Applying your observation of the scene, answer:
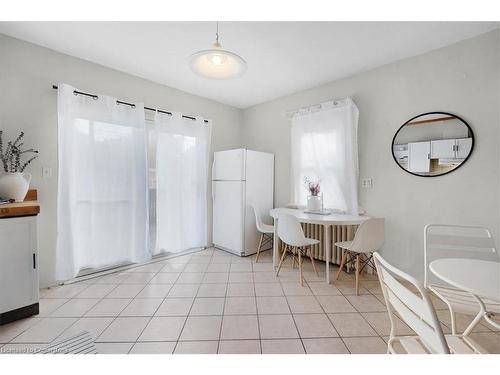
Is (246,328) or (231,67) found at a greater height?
(231,67)

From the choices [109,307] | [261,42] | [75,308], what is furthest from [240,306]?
[261,42]

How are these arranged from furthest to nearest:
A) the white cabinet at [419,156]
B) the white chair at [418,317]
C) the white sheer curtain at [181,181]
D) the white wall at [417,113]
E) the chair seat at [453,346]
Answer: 1. the white sheer curtain at [181,181]
2. the white cabinet at [419,156]
3. the white wall at [417,113]
4. the chair seat at [453,346]
5. the white chair at [418,317]

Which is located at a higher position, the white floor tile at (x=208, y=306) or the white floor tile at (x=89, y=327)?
the white floor tile at (x=89, y=327)

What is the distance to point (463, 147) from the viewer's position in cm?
222

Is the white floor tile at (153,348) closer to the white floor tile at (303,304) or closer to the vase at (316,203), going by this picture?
the white floor tile at (303,304)

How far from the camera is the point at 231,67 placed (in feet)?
5.41

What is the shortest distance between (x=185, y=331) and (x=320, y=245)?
212 cm

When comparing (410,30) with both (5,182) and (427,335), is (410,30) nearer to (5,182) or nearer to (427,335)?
(427,335)

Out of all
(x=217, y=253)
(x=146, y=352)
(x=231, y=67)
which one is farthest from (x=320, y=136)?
(x=146, y=352)

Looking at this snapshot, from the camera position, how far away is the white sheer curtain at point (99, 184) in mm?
2451

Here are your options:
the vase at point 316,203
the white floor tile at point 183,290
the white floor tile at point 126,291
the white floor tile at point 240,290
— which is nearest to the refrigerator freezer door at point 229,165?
the vase at point 316,203

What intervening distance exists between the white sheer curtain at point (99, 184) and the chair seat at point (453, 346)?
290 cm

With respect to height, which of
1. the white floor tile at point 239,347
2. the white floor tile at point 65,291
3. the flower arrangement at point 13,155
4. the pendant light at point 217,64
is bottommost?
the white floor tile at point 239,347

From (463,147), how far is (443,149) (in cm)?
15
